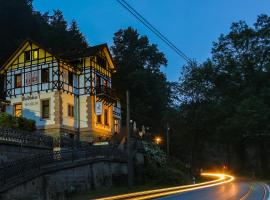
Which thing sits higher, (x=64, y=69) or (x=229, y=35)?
(x=229, y=35)

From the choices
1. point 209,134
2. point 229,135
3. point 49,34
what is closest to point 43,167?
point 229,135

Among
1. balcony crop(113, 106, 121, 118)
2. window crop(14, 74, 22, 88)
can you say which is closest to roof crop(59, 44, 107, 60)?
window crop(14, 74, 22, 88)

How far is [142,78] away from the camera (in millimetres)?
70312

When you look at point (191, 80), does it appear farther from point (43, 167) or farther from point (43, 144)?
point (43, 167)

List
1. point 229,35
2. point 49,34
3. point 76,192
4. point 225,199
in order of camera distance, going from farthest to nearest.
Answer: point 49,34
point 229,35
point 76,192
point 225,199

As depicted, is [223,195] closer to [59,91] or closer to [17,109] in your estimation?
[59,91]

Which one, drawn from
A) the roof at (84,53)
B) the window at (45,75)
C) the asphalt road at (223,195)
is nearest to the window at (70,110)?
the window at (45,75)

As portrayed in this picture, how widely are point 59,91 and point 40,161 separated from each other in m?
20.4

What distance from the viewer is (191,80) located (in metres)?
64.1

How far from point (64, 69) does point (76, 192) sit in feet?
70.3

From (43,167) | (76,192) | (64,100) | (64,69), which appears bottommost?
(76,192)

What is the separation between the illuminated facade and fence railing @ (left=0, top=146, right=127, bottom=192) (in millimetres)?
12348

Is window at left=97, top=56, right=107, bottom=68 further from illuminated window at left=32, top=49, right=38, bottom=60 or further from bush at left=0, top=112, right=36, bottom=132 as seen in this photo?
bush at left=0, top=112, right=36, bottom=132

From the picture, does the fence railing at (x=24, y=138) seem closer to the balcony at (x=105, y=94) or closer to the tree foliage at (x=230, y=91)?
the balcony at (x=105, y=94)
